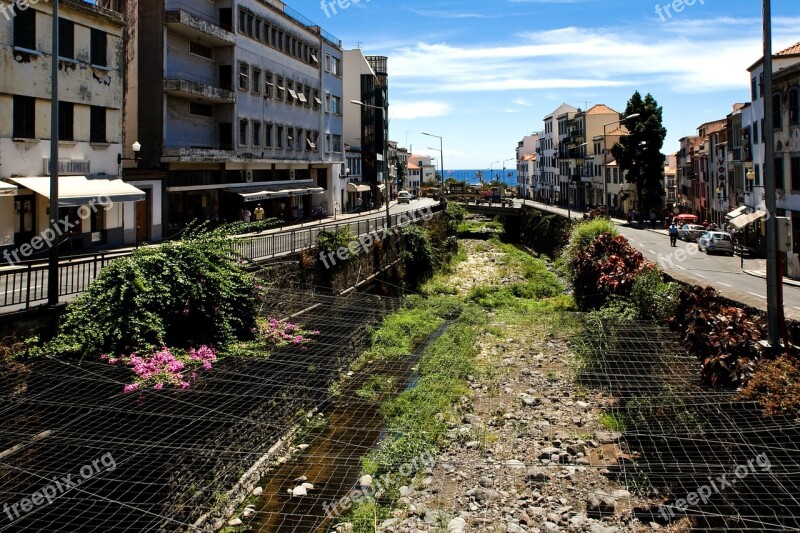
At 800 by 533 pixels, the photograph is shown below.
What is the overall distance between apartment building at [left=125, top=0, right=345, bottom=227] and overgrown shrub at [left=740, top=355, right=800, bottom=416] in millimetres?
26433

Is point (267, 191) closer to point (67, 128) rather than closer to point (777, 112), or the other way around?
point (67, 128)

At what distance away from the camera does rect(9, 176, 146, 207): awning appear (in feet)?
73.6

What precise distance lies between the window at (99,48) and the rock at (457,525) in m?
22.8

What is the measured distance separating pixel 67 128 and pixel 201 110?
37.6 feet

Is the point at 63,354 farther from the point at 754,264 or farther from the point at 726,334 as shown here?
the point at 754,264

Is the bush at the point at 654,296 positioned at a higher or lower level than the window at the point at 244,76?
lower

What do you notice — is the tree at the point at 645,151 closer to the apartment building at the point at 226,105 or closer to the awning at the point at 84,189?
the apartment building at the point at 226,105

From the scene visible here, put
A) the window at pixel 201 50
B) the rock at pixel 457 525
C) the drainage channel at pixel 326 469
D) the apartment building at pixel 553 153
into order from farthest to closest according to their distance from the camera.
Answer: the apartment building at pixel 553 153, the window at pixel 201 50, the drainage channel at pixel 326 469, the rock at pixel 457 525

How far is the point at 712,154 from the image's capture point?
5612 cm

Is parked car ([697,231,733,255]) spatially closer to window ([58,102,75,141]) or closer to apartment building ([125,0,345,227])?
apartment building ([125,0,345,227])

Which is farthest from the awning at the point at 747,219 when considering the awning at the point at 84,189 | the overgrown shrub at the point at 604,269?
the awning at the point at 84,189

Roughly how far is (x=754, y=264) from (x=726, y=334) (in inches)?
1029

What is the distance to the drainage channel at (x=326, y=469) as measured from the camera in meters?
11.8

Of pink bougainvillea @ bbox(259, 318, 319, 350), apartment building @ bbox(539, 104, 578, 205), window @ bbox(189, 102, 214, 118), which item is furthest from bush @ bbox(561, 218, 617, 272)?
apartment building @ bbox(539, 104, 578, 205)
